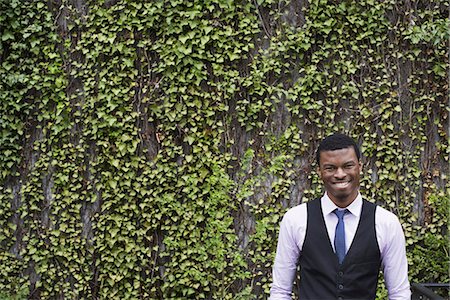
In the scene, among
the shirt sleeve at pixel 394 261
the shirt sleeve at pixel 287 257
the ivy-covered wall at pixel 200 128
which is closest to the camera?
the shirt sleeve at pixel 394 261

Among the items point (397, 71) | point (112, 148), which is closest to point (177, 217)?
point (112, 148)

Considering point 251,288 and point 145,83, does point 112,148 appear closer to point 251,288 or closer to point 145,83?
point 145,83

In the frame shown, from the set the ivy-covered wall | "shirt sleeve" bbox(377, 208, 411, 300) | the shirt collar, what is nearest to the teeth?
the shirt collar

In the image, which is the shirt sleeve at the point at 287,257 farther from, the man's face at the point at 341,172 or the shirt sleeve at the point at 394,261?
the shirt sleeve at the point at 394,261

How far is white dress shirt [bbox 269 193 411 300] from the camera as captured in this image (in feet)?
8.03

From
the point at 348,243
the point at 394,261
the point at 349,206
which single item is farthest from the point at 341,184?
the point at 394,261

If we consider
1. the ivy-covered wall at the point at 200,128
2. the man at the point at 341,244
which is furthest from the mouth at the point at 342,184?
the ivy-covered wall at the point at 200,128

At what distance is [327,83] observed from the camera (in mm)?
4695

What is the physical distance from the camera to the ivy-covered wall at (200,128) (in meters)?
4.70

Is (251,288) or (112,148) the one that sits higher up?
(112,148)

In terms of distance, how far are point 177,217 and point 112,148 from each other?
2.42 ft

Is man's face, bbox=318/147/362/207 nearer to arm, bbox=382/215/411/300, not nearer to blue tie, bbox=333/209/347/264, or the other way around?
blue tie, bbox=333/209/347/264

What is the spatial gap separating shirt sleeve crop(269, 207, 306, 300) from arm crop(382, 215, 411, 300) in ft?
1.12

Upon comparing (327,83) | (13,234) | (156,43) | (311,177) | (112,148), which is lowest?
(13,234)
